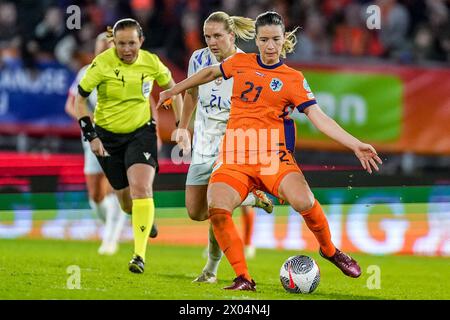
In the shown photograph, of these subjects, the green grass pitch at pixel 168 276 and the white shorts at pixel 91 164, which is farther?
the white shorts at pixel 91 164

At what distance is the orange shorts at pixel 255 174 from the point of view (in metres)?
9.16

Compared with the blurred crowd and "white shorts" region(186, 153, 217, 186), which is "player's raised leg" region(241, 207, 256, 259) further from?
the blurred crowd

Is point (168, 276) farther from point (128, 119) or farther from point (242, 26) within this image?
point (242, 26)

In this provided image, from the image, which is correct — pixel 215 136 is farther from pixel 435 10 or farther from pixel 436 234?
pixel 435 10

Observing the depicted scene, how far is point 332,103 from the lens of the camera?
17.1 meters

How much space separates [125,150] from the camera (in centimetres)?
1130

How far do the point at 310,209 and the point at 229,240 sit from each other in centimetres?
70

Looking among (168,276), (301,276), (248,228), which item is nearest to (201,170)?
(168,276)

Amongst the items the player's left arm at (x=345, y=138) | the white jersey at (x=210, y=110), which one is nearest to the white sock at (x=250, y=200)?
the white jersey at (x=210, y=110)

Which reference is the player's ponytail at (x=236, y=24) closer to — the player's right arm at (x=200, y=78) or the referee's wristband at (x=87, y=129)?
the player's right arm at (x=200, y=78)

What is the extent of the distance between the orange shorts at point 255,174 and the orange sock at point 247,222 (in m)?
4.25

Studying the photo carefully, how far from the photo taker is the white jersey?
33.2 ft

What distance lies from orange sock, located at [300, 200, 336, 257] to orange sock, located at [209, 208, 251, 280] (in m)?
0.60
